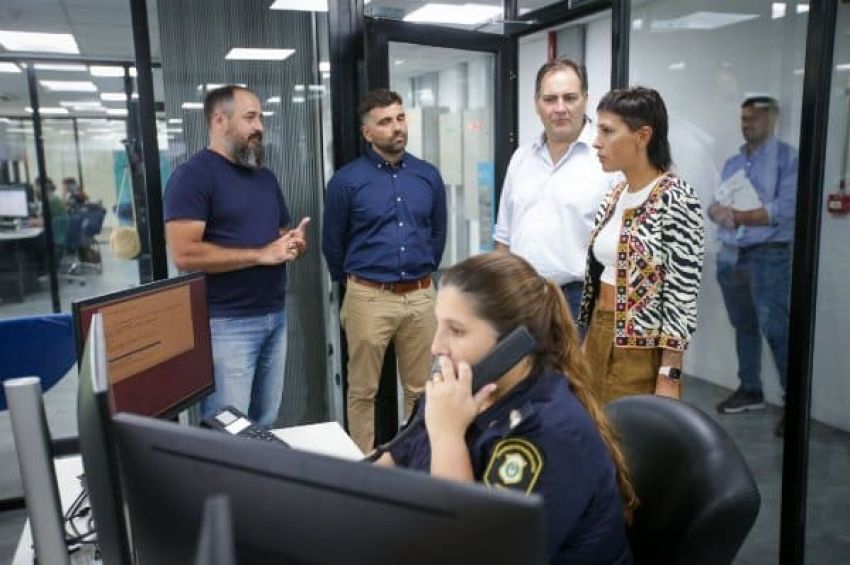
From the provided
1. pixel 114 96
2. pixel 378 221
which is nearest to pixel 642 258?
→ pixel 378 221

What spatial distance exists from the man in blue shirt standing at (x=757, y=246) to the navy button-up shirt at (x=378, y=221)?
1204 millimetres

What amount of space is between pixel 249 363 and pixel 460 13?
1.97 meters

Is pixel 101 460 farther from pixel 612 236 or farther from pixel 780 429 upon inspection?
pixel 780 429

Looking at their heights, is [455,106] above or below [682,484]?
above

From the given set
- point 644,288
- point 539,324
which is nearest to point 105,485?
point 539,324

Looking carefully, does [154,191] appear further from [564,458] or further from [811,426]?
[811,426]

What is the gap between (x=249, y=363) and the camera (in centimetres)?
258

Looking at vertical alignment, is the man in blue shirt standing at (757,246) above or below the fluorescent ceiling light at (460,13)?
below

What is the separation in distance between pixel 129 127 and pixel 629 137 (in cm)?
207

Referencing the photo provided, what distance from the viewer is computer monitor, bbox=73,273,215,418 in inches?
56.4

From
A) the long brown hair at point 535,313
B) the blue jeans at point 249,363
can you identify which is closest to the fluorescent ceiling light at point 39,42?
the blue jeans at point 249,363

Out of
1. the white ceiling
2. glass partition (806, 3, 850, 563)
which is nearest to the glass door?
the white ceiling

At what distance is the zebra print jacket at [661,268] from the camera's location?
6.39 feet

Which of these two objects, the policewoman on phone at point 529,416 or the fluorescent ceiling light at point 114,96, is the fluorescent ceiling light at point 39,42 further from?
the policewoman on phone at point 529,416
